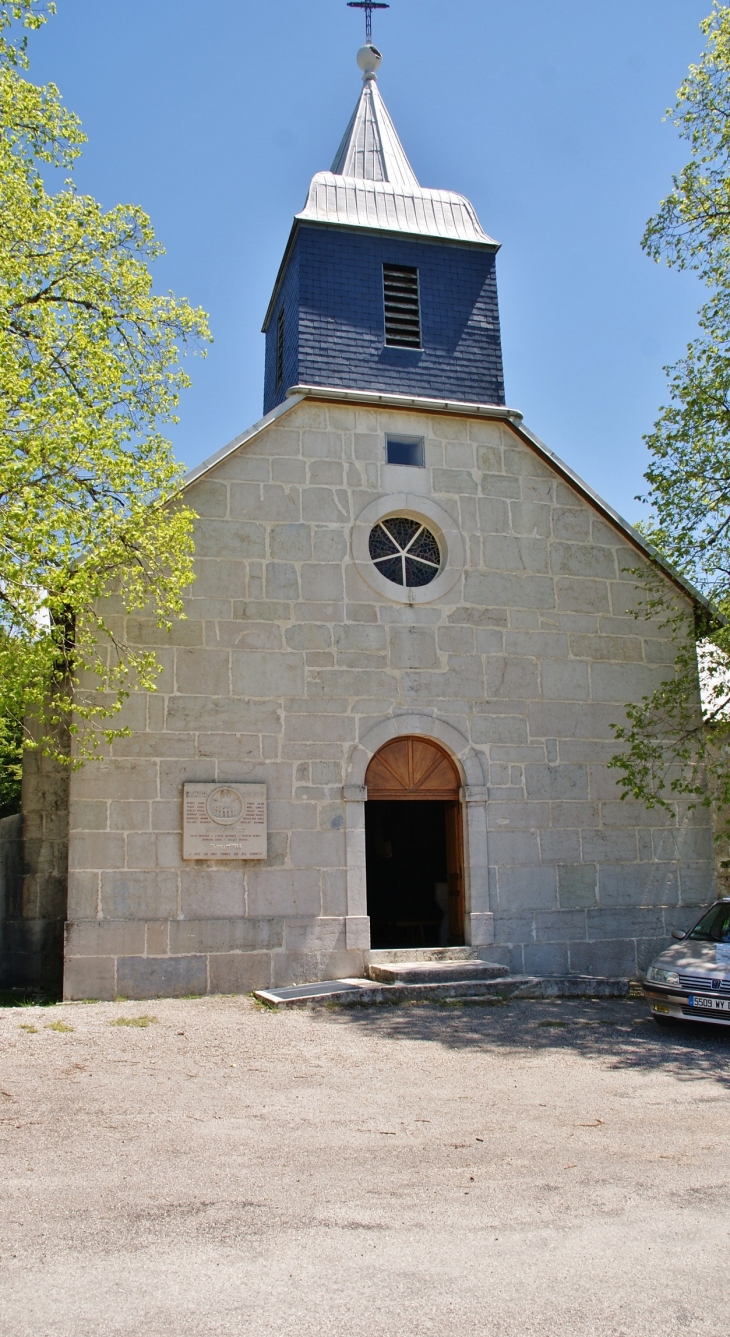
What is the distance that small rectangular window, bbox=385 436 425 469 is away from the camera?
1286cm

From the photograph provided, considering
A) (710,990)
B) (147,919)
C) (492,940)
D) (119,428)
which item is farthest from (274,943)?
(119,428)

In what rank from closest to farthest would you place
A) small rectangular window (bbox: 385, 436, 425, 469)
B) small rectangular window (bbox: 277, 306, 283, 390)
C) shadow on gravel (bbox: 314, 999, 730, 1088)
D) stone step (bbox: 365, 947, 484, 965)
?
1. shadow on gravel (bbox: 314, 999, 730, 1088)
2. stone step (bbox: 365, 947, 484, 965)
3. small rectangular window (bbox: 385, 436, 425, 469)
4. small rectangular window (bbox: 277, 306, 283, 390)

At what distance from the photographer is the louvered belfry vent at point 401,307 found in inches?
544

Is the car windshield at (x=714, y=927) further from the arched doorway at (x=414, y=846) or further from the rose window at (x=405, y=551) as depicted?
the rose window at (x=405, y=551)

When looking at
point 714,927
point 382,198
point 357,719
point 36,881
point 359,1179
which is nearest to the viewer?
point 359,1179

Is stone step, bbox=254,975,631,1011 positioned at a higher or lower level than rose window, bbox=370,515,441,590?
lower

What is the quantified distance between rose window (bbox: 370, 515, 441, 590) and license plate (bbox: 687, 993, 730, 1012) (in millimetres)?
5640

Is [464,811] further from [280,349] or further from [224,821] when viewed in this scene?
[280,349]

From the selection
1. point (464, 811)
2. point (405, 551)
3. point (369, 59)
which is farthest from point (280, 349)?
point (464, 811)

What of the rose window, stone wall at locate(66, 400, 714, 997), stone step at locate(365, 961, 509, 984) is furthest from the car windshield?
the rose window

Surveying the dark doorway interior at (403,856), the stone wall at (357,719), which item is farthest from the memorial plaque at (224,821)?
the dark doorway interior at (403,856)

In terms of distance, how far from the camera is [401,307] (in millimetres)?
14008

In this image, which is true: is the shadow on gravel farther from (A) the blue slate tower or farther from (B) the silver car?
(A) the blue slate tower

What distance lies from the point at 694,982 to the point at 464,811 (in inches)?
139
